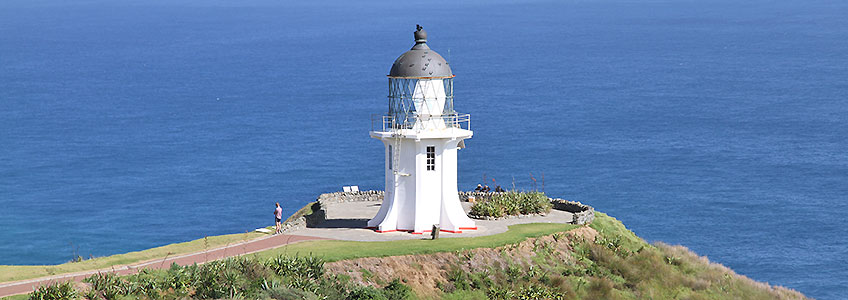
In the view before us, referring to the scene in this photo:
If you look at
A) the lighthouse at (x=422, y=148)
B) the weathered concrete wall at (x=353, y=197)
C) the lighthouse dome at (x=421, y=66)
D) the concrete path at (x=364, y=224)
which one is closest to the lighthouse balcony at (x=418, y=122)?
the lighthouse at (x=422, y=148)

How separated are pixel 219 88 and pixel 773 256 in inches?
4420

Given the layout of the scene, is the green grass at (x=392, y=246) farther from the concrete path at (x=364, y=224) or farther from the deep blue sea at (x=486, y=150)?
the deep blue sea at (x=486, y=150)

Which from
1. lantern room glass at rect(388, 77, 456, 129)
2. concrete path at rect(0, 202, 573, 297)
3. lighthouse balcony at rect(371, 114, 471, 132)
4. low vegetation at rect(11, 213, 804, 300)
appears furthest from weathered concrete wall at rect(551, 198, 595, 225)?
lantern room glass at rect(388, 77, 456, 129)

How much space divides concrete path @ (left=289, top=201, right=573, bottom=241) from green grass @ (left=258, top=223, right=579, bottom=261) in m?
1.22

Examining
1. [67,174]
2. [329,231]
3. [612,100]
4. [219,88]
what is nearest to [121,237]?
[67,174]

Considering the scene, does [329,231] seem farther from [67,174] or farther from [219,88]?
[219,88]

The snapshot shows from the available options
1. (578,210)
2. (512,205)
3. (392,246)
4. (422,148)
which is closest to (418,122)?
(422,148)

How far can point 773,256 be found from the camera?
73.7 meters

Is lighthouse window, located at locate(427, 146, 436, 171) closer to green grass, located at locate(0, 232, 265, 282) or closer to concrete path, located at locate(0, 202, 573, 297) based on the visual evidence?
concrete path, located at locate(0, 202, 573, 297)

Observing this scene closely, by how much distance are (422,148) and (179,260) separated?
10.9 m

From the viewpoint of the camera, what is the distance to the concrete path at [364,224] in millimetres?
44594

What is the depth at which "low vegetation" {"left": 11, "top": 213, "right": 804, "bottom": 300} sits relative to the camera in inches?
1350

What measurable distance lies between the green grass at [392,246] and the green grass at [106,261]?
323 cm

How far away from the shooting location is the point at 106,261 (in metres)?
38.2
